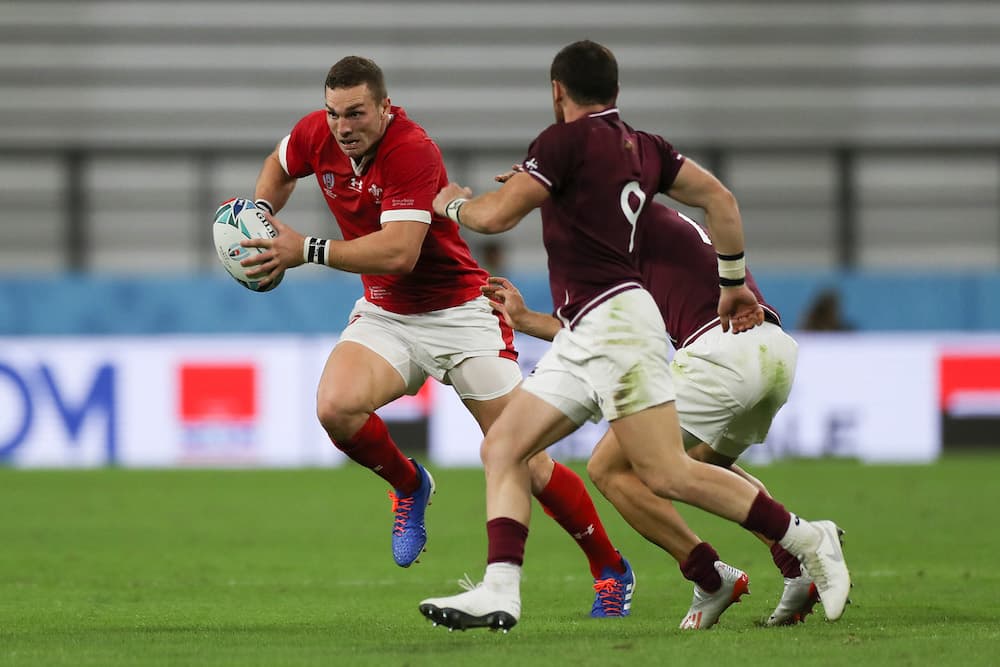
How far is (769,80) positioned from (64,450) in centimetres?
945

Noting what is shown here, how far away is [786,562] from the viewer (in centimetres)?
628

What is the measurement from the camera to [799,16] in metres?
19.0

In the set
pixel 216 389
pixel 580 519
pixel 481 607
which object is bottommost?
pixel 216 389

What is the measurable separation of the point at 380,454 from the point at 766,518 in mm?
2005

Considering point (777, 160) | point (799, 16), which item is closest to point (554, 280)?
point (777, 160)

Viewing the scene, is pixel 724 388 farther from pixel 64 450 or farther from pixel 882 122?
pixel 882 122

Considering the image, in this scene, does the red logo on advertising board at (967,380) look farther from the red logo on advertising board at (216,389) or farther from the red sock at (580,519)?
the red sock at (580,519)

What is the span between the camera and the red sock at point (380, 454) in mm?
6965

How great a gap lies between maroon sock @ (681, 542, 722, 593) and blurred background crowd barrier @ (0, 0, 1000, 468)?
11.8 meters

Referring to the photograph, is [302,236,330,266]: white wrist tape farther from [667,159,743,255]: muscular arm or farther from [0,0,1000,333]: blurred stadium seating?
[0,0,1000,333]: blurred stadium seating

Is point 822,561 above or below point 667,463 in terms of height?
below

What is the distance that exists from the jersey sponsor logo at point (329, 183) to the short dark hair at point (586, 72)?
1.73 m

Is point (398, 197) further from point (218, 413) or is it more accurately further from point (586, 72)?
point (218, 413)

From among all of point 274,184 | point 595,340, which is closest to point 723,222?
point 595,340
